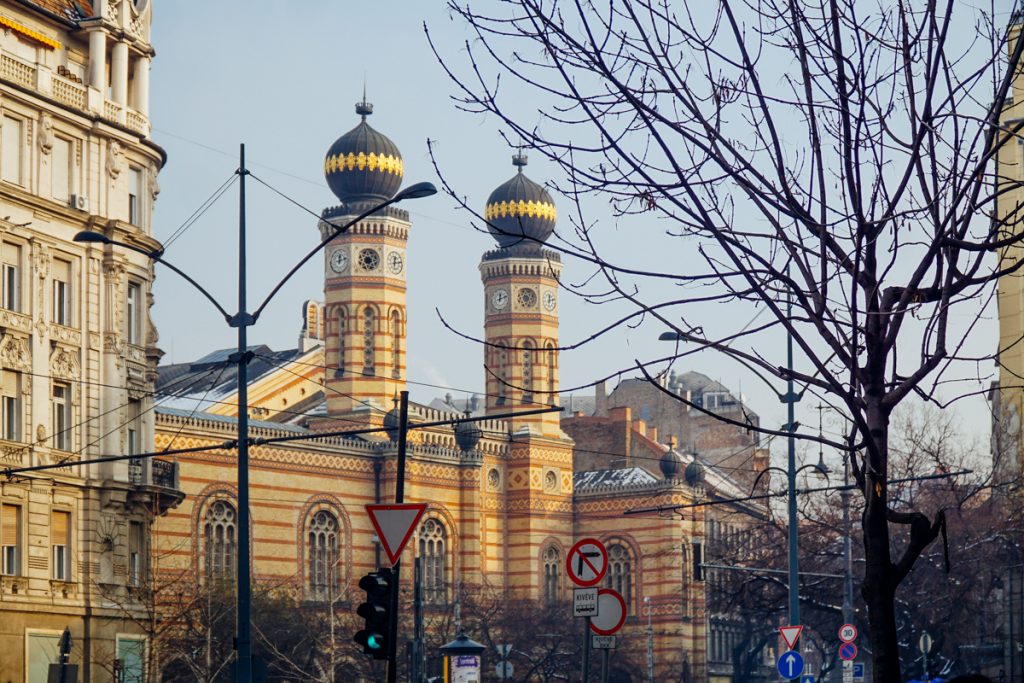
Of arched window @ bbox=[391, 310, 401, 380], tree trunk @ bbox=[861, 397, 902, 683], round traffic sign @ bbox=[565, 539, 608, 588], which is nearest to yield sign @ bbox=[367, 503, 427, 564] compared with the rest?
round traffic sign @ bbox=[565, 539, 608, 588]

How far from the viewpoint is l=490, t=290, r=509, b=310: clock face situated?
73625 millimetres

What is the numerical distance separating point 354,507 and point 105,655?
94.6 feet

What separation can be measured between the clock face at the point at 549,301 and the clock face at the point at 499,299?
4.96ft

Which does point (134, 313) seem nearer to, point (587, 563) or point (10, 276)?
point (10, 276)

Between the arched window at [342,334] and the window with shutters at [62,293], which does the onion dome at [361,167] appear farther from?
the window with shutters at [62,293]

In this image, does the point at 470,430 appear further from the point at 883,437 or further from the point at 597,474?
the point at 883,437

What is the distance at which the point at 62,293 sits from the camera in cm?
3488

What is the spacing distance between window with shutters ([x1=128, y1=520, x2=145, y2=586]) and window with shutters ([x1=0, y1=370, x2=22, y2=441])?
3616mm

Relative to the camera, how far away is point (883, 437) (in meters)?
10.9

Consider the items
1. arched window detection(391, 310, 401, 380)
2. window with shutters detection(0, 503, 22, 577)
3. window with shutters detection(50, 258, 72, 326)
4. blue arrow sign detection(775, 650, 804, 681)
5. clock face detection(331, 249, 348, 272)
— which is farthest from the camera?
clock face detection(331, 249, 348, 272)

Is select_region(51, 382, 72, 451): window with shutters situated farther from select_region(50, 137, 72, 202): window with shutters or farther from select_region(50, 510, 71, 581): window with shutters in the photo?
select_region(50, 137, 72, 202): window with shutters

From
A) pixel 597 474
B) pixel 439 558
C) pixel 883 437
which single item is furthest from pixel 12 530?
pixel 597 474

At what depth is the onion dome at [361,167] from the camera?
67375 mm

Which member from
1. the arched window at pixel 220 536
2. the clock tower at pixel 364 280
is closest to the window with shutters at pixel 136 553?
the arched window at pixel 220 536
